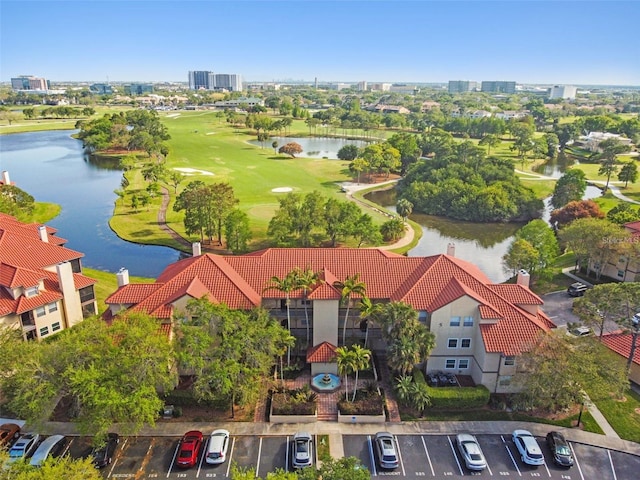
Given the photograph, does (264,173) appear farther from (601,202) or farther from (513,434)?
(513,434)

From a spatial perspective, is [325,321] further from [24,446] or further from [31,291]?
[31,291]

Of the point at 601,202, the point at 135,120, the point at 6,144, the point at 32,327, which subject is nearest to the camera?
the point at 32,327

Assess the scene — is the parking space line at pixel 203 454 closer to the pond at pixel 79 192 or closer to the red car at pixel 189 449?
the red car at pixel 189 449

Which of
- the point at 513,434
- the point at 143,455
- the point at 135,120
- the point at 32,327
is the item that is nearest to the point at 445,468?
the point at 513,434

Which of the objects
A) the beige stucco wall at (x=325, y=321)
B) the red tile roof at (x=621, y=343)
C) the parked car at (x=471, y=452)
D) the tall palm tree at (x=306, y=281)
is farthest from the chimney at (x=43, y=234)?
the red tile roof at (x=621, y=343)

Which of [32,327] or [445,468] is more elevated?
[32,327]

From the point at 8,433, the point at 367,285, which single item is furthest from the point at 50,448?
the point at 367,285
